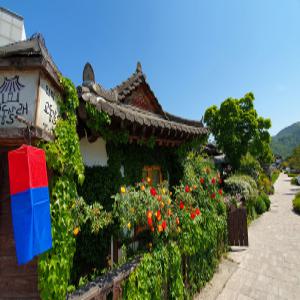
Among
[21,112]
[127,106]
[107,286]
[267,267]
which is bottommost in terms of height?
[267,267]

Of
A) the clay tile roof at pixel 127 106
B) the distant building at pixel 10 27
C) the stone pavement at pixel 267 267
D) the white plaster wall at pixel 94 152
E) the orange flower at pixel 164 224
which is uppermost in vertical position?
the distant building at pixel 10 27

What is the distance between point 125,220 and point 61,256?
1115 mm

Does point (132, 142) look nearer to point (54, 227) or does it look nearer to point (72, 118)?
point (72, 118)

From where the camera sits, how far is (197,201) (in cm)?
545

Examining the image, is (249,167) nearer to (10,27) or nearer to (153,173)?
(153,173)

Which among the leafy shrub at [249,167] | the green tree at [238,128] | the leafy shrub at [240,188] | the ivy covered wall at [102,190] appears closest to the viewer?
Result: the ivy covered wall at [102,190]

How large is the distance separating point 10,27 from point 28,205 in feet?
14.4

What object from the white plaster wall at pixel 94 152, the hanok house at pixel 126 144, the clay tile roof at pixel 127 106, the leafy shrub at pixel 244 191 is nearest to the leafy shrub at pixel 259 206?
the leafy shrub at pixel 244 191

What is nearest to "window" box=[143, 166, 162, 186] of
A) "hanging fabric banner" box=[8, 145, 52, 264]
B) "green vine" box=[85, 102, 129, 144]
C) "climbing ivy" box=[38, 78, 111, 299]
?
"green vine" box=[85, 102, 129, 144]

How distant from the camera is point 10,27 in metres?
4.41

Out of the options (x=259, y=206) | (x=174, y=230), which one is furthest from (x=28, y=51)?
(x=259, y=206)

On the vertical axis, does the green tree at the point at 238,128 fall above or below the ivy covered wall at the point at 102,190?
above

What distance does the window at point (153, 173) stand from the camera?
5227 mm

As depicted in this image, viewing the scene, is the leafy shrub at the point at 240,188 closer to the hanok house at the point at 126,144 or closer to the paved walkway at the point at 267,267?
the paved walkway at the point at 267,267
